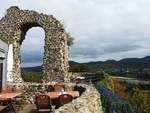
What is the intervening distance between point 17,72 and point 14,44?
188 cm

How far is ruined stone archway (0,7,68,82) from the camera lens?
31594 millimetres

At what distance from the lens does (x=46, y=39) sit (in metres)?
32.1

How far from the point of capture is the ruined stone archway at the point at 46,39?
31.6 meters

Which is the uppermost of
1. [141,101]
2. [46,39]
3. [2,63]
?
[46,39]

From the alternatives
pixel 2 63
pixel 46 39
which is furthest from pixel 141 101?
pixel 46 39

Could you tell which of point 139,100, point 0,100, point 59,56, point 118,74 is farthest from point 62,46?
point 118,74

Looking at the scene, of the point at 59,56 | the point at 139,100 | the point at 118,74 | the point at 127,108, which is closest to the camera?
the point at 127,108

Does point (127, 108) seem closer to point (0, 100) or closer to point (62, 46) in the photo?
Result: point (0, 100)

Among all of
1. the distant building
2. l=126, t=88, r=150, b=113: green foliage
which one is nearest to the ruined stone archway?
the distant building

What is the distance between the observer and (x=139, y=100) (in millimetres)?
24344

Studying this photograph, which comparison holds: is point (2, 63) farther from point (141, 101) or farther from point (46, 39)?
point (46, 39)

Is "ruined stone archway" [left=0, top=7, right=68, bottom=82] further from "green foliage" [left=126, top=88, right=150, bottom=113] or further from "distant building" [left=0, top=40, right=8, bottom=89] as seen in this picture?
"green foliage" [left=126, top=88, right=150, bottom=113]

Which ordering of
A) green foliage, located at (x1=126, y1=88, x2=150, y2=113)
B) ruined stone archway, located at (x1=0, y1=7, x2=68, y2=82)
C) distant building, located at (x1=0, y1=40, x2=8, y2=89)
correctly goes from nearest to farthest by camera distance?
green foliage, located at (x1=126, y1=88, x2=150, y2=113) → distant building, located at (x1=0, y1=40, x2=8, y2=89) → ruined stone archway, located at (x1=0, y1=7, x2=68, y2=82)

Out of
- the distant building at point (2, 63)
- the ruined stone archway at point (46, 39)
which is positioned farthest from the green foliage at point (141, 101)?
the ruined stone archway at point (46, 39)
